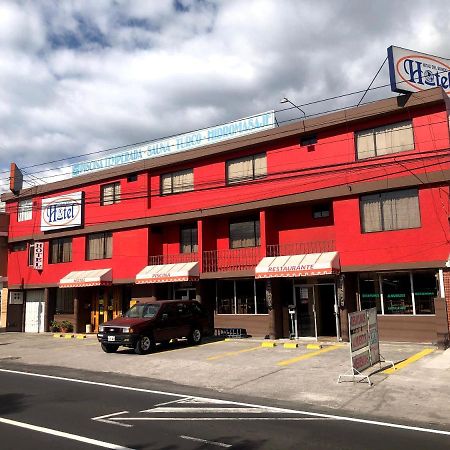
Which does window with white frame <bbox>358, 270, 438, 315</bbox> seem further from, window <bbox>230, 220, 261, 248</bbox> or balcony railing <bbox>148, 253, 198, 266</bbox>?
balcony railing <bbox>148, 253, 198, 266</bbox>

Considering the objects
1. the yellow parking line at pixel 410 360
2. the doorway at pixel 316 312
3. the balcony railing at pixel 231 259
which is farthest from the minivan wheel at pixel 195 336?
the yellow parking line at pixel 410 360

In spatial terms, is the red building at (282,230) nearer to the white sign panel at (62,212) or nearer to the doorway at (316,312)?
the doorway at (316,312)

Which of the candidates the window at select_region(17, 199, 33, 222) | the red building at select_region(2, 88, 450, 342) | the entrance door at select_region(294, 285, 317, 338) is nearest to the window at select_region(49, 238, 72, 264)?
the red building at select_region(2, 88, 450, 342)

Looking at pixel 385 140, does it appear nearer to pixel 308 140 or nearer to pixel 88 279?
pixel 308 140

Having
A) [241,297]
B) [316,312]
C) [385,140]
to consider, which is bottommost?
[316,312]

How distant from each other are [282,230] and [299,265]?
3163mm

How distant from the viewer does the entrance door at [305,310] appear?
69.5ft

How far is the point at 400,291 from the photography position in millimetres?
18594

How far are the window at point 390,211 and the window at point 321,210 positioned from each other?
6.11ft

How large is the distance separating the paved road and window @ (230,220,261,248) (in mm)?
12431

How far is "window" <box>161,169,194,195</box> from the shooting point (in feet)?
81.6

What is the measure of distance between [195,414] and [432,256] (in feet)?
39.8

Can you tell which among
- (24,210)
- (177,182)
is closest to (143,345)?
(177,182)

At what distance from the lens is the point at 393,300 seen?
736 inches
